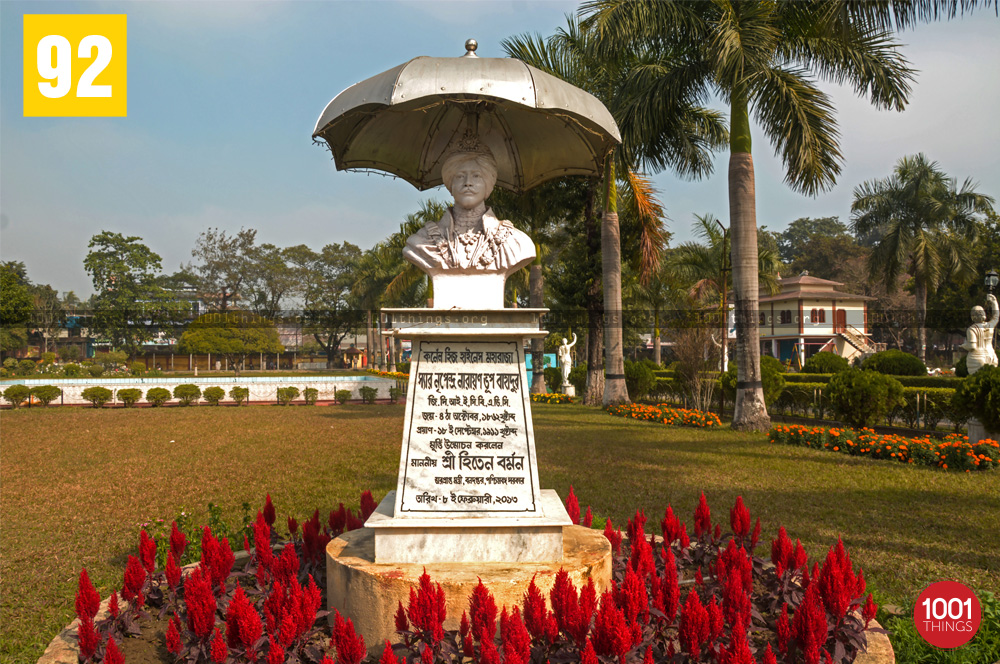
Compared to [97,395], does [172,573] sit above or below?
above

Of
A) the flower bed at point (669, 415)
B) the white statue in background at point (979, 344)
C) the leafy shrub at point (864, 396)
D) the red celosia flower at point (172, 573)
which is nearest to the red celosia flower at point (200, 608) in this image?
the red celosia flower at point (172, 573)

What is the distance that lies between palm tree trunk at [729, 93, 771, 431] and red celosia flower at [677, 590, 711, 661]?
10538 millimetres

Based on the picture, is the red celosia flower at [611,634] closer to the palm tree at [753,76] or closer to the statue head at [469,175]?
the statue head at [469,175]

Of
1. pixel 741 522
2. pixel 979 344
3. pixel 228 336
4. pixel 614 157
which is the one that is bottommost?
pixel 741 522

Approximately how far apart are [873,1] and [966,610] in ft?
27.4

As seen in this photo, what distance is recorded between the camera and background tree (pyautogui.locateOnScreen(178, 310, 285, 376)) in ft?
132

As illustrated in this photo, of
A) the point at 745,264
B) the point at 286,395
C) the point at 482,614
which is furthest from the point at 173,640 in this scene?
the point at 286,395

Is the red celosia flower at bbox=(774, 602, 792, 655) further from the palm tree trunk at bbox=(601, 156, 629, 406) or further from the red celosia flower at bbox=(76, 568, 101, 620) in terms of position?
the palm tree trunk at bbox=(601, 156, 629, 406)

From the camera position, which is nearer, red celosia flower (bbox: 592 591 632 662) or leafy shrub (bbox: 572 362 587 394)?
red celosia flower (bbox: 592 591 632 662)

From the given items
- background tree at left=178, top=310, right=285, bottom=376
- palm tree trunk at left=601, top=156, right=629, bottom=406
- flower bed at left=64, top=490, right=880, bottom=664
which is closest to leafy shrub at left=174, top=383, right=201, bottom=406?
palm tree trunk at left=601, top=156, right=629, bottom=406

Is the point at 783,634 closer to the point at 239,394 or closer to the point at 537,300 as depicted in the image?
the point at 537,300

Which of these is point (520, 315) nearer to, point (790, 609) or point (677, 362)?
point (790, 609)

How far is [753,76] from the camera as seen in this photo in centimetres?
1166

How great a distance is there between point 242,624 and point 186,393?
2166cm
